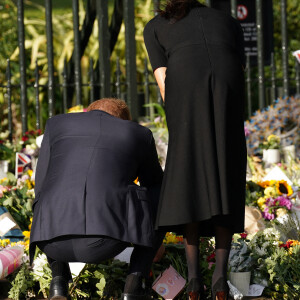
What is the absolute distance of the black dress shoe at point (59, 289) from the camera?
11.2 feet

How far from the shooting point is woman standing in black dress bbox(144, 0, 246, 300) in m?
3.31

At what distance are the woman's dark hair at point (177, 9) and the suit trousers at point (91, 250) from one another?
38.9 inches

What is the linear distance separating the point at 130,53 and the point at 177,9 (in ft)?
12.6

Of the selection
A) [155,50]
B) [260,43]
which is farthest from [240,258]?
[260,43]

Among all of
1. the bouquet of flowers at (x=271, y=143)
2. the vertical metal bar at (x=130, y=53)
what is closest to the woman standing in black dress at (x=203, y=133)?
the bouquet of flowers at (x=271, y=143)

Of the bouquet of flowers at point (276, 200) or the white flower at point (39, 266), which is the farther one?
the bouquet of flowers at point (276, 200)

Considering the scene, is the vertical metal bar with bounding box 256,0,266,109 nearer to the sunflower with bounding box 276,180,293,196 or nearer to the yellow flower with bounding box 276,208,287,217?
the sunflower with bounding box 276,180,293,196

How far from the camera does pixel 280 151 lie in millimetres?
6852

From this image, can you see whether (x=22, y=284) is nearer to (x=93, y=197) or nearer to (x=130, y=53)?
(x=93, y=197)

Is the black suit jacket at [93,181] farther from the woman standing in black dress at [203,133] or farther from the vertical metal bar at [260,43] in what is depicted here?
the vertical metal bar at [260,43]

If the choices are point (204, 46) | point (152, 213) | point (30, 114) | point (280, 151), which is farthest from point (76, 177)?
point (30, 114)

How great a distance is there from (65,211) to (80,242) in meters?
0.15

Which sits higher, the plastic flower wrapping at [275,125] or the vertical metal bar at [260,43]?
the vertical metal bar at [260,43]

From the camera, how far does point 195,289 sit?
3.34m
